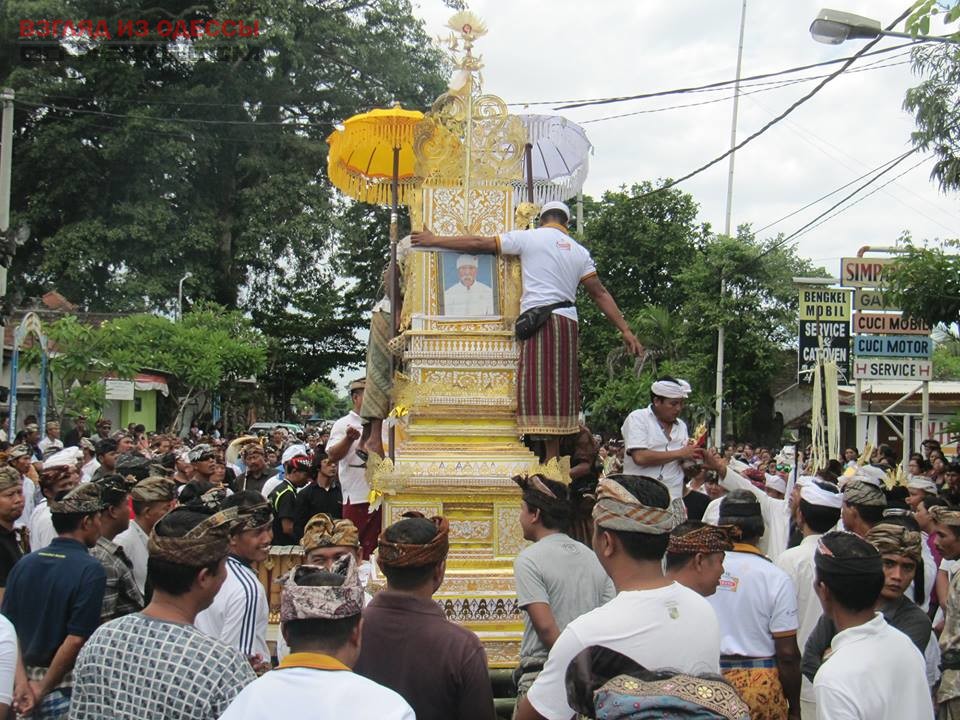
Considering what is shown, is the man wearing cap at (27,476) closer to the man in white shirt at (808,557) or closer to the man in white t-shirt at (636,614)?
the man in white shirt at (808,557)

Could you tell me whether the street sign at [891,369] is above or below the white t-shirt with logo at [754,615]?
above

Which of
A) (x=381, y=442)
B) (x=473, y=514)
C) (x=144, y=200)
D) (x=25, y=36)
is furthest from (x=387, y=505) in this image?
(x=25, y=36)

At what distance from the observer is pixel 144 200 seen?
115 ft

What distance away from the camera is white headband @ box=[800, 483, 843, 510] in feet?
18.0

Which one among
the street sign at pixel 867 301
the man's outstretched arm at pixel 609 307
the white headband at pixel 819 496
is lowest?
the white headband at pixel 819 496

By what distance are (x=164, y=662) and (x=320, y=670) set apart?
27.4 inches

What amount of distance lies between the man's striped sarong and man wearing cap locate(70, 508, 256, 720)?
3831 millimetres

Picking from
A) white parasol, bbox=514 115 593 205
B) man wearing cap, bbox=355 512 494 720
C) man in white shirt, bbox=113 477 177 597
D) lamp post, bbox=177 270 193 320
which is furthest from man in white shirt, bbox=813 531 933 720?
lamp post, bbox=177 270 193 320

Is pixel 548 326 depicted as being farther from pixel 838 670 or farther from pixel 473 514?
pixel 838 670

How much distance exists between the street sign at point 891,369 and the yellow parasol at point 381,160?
9325 mm

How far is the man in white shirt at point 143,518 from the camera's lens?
5.66 m

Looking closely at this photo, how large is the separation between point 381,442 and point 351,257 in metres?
30.7


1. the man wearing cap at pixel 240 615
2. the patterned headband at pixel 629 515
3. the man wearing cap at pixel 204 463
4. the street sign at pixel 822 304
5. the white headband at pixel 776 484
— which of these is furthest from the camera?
the street sign at pixel 822 304

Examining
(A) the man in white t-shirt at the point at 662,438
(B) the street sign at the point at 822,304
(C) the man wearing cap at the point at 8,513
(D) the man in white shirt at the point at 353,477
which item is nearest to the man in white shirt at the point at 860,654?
(A) the man in white t-shirt at the point at 662,438
